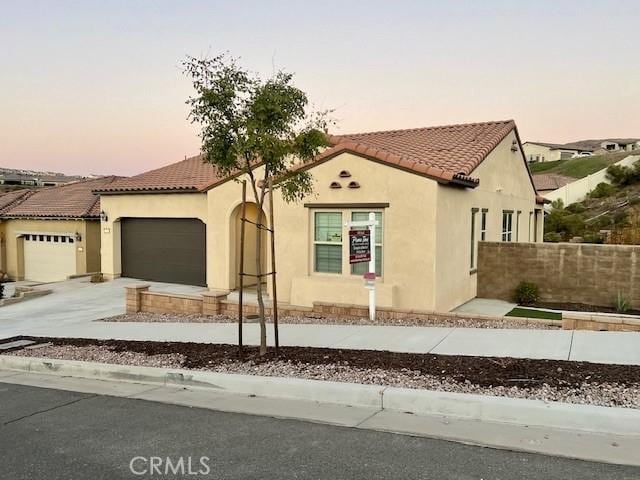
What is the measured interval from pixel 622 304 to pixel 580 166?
7822 centimetres

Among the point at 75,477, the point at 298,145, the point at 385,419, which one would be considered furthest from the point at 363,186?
the point at 75,477

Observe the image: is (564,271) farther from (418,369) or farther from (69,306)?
(69,306)

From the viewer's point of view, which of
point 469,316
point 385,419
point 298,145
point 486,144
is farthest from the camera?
point 486,144

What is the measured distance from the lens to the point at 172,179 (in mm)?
20641

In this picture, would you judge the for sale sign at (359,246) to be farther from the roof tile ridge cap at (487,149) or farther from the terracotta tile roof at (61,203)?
the terracotta tile roof at (61,203)

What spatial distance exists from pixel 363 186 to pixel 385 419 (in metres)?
8.40

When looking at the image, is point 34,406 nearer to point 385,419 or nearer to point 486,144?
point 385,419

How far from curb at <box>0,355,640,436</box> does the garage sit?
17168 millimetres

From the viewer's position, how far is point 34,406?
22.7ft

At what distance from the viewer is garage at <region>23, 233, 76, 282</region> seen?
24.1m

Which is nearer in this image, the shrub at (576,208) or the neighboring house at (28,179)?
the shrub at (576,208)

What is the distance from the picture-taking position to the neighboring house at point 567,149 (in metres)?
106

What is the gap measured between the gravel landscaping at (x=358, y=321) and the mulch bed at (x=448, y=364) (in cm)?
277

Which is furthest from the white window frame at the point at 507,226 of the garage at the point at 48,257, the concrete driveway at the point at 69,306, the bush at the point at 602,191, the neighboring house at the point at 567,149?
the neighboring house at the point at 567,149
